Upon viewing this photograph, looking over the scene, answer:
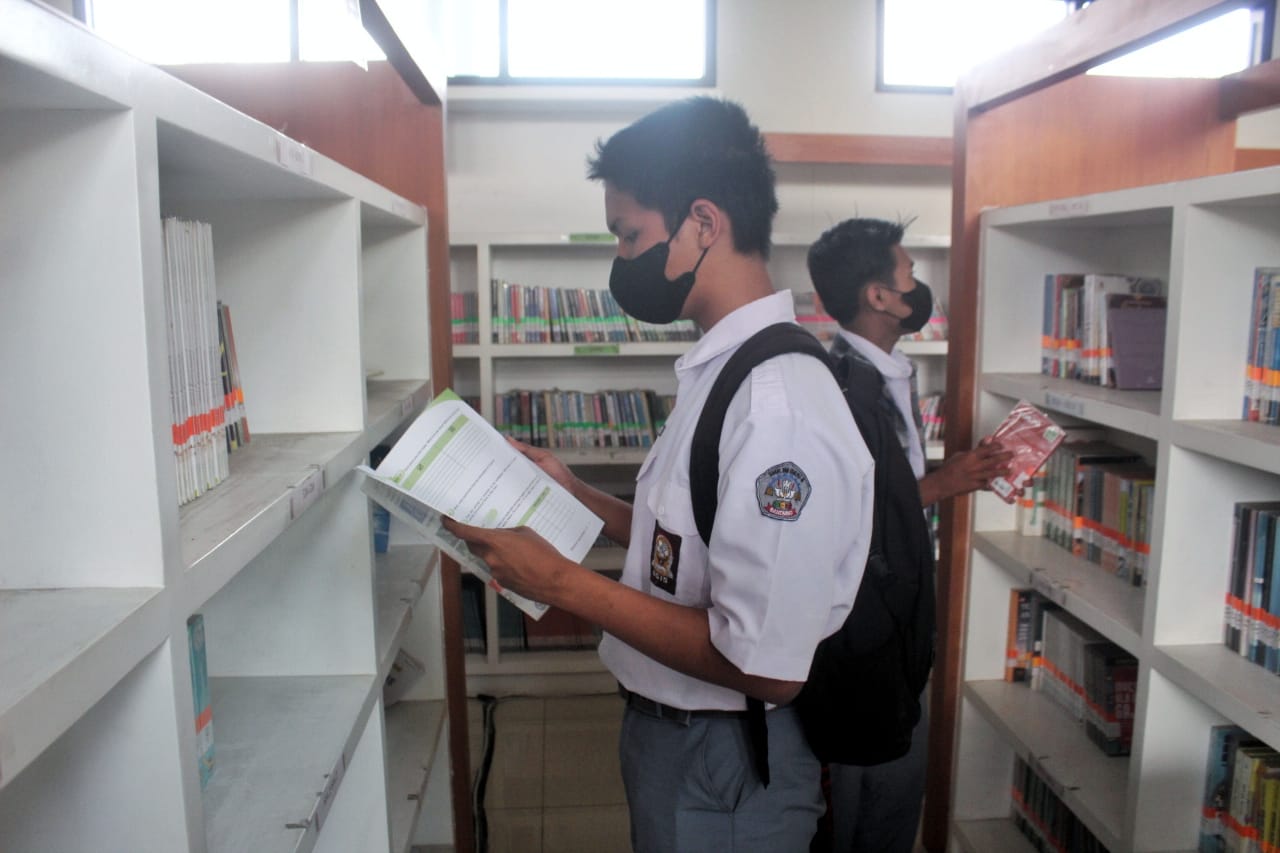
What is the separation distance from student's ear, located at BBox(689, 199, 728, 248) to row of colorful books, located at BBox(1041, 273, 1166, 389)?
4.02 feet

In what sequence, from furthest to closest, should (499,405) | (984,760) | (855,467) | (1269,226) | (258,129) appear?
(499,405) < (984,760) < (1269,226) < (855,467) < (258,129)

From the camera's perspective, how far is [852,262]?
2271 mm

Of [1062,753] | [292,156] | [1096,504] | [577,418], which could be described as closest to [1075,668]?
[1062,753]

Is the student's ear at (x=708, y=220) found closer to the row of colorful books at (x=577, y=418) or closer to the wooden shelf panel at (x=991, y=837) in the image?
the wooden shelf panel at (x=991, y=837)

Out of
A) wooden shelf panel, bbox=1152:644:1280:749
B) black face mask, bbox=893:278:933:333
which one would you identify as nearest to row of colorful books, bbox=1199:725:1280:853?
wooden shelf panel, bbox=1152:644:1280:749

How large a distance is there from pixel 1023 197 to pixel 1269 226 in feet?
2.97

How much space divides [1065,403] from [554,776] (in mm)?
2180

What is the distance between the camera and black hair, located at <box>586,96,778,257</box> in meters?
1.29

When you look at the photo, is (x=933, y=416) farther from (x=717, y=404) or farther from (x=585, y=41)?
(x=717, y=404)

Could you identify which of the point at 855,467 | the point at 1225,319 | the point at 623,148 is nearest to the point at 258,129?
the point at 623,148

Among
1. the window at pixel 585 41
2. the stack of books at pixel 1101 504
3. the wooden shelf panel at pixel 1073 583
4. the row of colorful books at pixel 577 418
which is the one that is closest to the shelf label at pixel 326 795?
the wooden shelf panel at pixel 1073 583

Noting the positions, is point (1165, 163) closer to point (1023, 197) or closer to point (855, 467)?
point (1023, 197)

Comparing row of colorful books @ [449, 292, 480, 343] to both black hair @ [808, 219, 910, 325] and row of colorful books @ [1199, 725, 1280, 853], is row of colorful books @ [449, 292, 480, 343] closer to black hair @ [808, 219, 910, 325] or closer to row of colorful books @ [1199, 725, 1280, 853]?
black hair @ [808, 219, 910, 325]

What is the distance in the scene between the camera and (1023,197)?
2.50 meters
